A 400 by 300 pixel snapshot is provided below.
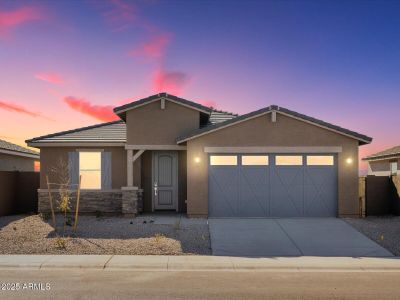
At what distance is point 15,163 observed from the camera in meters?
21.9

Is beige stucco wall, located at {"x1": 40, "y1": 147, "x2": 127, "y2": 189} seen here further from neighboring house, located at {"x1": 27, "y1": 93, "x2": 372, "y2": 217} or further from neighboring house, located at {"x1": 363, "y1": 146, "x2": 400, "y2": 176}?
neighboring house, located at {"x1": 363, "y1": 146, "x2": 400, "y2": 176}

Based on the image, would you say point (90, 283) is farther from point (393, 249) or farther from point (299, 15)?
point (299, 15)

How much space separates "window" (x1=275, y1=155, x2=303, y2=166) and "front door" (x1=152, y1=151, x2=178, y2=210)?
14.8 feet

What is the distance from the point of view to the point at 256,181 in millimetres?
15344

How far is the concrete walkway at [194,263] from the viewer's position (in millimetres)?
9023

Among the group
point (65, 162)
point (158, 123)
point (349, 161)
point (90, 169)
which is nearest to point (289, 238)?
point (349, 161)

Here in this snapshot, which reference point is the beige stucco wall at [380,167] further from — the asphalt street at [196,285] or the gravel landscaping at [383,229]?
the asphalt street at [196,285]

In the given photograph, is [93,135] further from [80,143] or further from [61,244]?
[61,244]

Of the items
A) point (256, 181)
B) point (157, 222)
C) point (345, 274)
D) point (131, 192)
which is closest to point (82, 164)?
point (131, 192)

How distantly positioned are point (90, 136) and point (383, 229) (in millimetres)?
12460

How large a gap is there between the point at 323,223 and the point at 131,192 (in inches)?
297

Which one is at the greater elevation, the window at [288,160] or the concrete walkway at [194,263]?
the window at [288,160]

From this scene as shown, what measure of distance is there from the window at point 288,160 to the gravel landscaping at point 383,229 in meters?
2.84

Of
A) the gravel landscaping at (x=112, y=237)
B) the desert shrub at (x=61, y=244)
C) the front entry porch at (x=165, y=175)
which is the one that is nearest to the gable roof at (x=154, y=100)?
the front entry porch at (x=165, y=175)
